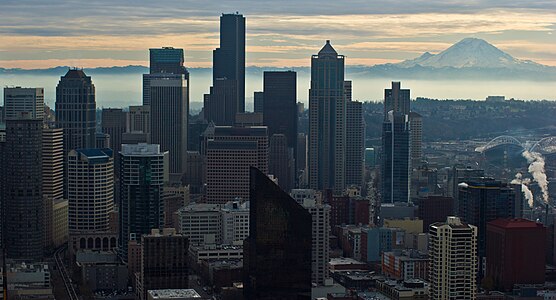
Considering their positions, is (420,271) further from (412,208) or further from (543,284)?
(412,208)

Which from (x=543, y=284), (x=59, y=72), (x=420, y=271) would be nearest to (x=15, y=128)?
(x=59, y=72)

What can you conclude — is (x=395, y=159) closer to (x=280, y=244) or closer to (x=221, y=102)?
(x=221, y=102)

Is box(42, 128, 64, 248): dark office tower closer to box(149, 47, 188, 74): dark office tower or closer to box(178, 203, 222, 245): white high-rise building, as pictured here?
box(178, 203, 222, 245): white high-rise building

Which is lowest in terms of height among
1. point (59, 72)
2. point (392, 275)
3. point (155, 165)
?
point (392, 275)

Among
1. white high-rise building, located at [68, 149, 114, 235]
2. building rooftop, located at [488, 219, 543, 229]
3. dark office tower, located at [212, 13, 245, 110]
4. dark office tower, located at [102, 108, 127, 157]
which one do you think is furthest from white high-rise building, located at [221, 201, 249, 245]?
dark office tower, located at [212, 13, 245, 110]

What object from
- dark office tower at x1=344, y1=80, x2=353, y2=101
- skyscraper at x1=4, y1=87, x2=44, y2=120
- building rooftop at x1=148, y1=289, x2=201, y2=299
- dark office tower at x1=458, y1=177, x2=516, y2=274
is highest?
dark office tower at x1=344, y1=80, x2=353, y2=101

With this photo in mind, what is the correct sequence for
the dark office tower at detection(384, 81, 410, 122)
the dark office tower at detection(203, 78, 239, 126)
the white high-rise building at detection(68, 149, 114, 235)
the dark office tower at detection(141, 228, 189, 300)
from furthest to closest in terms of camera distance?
the dark office tower at detection(203, 78, 239, 126) < the dark office tower at detection(384, 81, 410, 122) < the white high-rise building at detection(68, 149, 114, 235) < the dark office tower at detection(141, 228, 189, 300)
